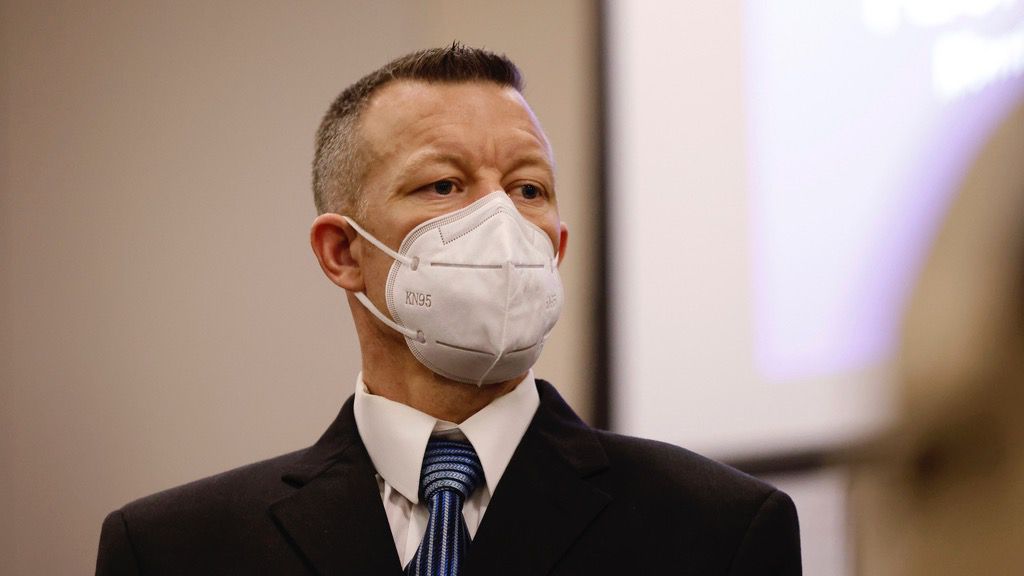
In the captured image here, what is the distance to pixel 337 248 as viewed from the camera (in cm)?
213

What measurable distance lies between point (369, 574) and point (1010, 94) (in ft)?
7.37

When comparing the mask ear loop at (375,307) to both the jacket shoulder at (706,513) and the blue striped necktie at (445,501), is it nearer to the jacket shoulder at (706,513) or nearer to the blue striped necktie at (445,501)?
the blue striped necktie at (445,501)

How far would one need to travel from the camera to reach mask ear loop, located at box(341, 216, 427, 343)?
1974 millimetres

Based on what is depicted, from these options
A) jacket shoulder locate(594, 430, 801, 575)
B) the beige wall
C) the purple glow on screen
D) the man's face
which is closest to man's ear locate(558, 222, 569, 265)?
the man's face

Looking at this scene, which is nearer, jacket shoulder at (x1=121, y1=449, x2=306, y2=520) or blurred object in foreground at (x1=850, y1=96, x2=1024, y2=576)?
jacket shoulder at (x1=121, y1=449, x2=306, y2=520)

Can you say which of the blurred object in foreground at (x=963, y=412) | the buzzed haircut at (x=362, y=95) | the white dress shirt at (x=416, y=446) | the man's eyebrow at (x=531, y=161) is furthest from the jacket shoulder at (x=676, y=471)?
the blurred object in foreground at (x=963, y=412)

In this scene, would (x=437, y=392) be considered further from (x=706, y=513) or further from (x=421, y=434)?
(x=706, y=513)

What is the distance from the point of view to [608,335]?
10.4 feet

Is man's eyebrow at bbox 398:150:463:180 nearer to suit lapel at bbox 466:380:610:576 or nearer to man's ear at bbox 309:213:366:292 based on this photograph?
man's ear at bbox 309:213:366:292

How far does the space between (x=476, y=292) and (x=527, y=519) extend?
13.9 inches

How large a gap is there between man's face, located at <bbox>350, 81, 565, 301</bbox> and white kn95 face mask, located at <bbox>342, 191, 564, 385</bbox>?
5 cm

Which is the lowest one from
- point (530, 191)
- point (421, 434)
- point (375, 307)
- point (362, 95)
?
point (421, 434)

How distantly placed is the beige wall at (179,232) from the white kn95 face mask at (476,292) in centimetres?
121

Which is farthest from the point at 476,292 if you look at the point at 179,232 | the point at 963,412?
the point at 963,412
